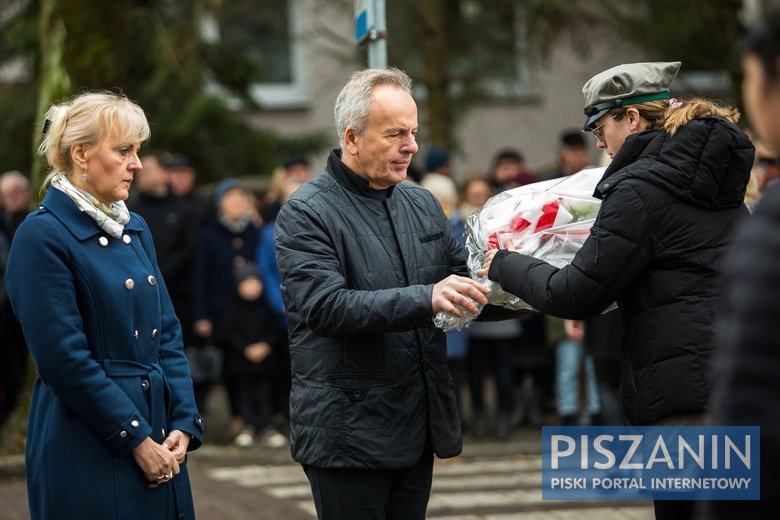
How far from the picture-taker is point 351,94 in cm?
437

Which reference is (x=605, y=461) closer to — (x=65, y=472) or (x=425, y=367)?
(x=425, y=367)

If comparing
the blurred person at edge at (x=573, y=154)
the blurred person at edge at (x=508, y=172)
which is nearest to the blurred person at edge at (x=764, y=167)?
the blurred person at edge at (x=573, y=154)

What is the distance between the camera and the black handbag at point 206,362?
10578 millimetres

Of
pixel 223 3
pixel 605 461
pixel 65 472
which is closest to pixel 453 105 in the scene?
pixel 223 3

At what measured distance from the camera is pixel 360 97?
4.33 metres

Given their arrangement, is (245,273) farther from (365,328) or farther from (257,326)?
(365,328)

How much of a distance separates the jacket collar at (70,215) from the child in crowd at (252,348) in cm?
620

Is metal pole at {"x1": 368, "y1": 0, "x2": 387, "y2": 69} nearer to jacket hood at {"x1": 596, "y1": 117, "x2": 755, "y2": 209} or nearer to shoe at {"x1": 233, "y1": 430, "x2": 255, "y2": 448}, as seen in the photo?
jacket hood at {"x1": 596, "y1": 117, "x2": 755, "y2": 209}

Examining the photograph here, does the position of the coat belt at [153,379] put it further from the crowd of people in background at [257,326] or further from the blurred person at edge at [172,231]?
the blurred person at edge at [172,231]

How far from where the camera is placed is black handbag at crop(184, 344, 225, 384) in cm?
1058

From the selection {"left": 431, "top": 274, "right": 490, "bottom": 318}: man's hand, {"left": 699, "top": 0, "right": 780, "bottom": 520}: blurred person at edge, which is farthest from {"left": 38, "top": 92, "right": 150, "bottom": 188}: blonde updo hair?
{"left": 699, "top": 0, "right": 780, "bottom": 520}: blurred person at edge

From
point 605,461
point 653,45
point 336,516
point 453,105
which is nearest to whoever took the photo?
point 336,516

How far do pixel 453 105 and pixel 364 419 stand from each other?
12.5 meters

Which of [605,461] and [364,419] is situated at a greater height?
[364,419]
